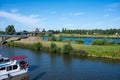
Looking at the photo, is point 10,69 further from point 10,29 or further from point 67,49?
point 10,29

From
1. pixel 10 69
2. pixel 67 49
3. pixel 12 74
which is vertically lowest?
pixel 12 74

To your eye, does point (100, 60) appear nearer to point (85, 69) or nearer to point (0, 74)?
point (85, 69)

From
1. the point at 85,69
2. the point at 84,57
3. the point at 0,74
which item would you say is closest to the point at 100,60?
the point at 84,57

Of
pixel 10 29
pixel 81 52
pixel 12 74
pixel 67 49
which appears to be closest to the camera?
pixel 12 74

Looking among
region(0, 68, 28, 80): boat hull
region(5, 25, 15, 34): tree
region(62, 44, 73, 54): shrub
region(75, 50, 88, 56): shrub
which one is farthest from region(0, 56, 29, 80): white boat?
region(5, 25, 15, 34): tree

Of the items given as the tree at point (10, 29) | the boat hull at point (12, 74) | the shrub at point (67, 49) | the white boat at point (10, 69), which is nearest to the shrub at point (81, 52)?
the shrub at point (67, 49)

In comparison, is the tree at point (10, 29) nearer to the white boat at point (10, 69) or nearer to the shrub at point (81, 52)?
the shrub at point (81, 52)

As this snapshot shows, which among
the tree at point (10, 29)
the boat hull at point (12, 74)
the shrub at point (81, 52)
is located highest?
the tree at point (10, 29)

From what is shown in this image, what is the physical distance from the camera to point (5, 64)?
28.4 metres

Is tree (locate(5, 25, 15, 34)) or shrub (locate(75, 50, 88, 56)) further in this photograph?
tree (locate(5, 25, 15, 34))

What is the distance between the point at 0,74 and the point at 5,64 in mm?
1913

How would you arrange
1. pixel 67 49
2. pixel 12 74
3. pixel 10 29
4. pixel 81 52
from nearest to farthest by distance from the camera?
pixel 12 74
pixel 81 52
pixel 67 49
pixel 10 29

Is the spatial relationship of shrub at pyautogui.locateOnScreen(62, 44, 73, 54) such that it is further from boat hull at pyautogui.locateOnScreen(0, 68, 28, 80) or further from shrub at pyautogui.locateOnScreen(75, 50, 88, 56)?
boat hull at pyautogui.locateOnScreen(0, 68, 28, 80)

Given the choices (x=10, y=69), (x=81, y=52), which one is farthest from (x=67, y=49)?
(x=10, y=69)
